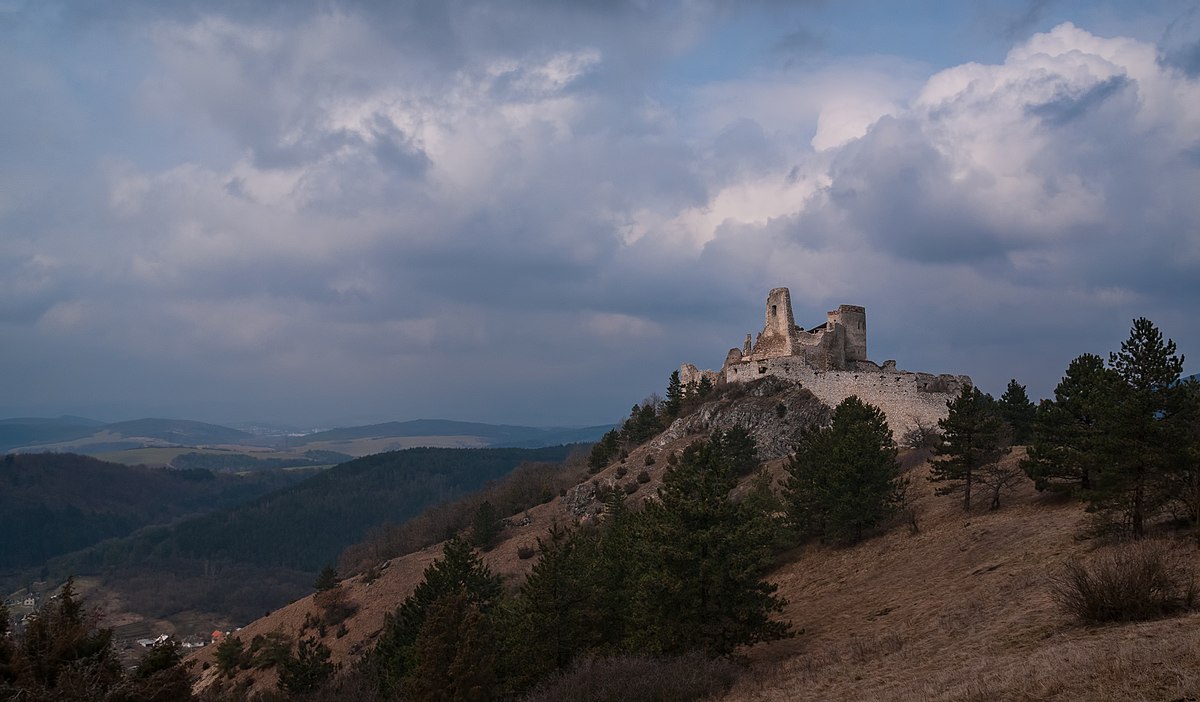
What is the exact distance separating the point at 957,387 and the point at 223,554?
164 metres

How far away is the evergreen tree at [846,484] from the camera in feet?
105

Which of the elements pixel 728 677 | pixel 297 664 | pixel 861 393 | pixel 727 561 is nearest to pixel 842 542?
pixel 727 561

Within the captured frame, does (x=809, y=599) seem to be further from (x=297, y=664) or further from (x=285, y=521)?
(x=285, y=521)

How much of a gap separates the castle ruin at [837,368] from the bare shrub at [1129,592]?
3370 centimetres

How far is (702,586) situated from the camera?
22.3 metres

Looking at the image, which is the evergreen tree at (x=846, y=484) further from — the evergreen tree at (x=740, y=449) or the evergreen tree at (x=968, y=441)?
the evergreen tree at (x=740, y=449)

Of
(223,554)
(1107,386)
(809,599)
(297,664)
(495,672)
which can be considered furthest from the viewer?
(223,554)

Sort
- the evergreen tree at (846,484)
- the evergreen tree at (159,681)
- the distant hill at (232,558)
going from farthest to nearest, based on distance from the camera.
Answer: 1. the distant hill at (232,558)
2. the evergreen tree at (846,484)
3. the evergreen tree at (159,681)

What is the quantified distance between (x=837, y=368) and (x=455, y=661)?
44.2 metres

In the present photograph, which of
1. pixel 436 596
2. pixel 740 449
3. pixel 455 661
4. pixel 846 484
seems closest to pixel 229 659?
pixel 436 596

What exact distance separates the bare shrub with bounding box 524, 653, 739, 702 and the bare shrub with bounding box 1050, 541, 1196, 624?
8137 millimetres

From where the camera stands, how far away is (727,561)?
2217 centimetres

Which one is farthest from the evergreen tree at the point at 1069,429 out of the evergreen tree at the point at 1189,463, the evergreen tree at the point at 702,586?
the evergreen tree at the point at 702,586

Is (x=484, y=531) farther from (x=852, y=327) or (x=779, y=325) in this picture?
(x=852, y=327)
